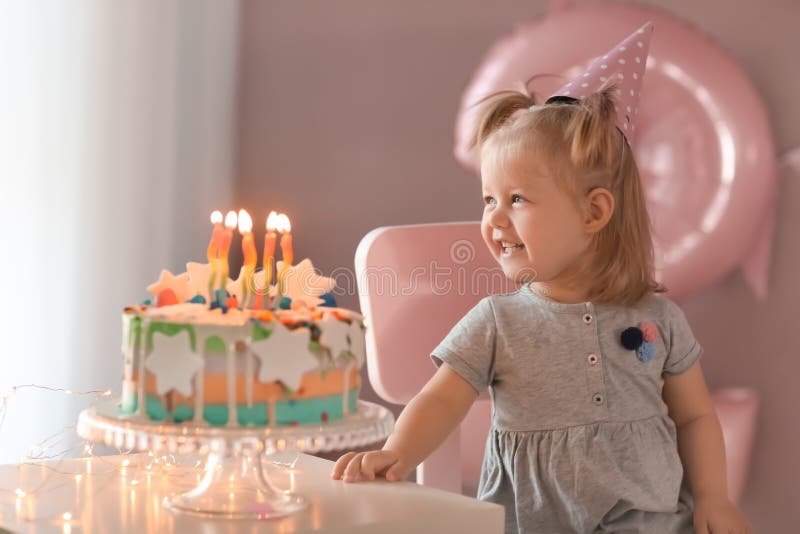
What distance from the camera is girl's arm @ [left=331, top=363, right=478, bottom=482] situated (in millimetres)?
1142

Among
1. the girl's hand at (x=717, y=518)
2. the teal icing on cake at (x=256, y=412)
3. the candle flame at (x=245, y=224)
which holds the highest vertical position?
the candle flame at (x=245, y=224)

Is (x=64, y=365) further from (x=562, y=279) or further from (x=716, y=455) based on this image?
(x=716, y=455)

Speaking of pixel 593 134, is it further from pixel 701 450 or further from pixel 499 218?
pixel 701 450

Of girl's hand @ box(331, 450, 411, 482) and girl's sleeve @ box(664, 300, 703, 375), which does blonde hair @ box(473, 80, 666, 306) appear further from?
girl's hand @ box(331, 450, 411, 482)

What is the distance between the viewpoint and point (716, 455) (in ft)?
4.47

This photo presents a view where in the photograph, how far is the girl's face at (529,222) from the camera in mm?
1298

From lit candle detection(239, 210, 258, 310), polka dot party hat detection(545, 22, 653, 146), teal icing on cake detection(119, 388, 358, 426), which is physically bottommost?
teal icing on cake detection(119, 388, 358, 426)

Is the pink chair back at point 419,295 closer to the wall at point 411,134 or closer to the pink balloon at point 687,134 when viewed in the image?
the pink balloon at point 687,134

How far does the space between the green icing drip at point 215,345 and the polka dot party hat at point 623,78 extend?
63cm

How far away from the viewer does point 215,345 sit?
93 cm

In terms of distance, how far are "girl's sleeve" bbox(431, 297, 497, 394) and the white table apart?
22cm

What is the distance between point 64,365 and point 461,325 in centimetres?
100

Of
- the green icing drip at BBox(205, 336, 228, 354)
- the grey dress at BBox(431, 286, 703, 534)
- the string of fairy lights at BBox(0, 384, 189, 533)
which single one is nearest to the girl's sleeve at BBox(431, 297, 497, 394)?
the grey dress at BBox(431, 286, 703, 534)

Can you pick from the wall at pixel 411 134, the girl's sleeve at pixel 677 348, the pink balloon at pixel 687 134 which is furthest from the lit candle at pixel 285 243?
the wall at pixel 411 134
